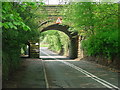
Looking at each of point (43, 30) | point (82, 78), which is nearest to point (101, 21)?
point (82, 78)

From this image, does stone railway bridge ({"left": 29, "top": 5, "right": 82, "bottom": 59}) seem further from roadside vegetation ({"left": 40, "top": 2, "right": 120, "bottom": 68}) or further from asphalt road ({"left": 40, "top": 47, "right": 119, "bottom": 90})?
asphalt road ({"left": 40, "top": 47, "right": 119, "bottom": 90})

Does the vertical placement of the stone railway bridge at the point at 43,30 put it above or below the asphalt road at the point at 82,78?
above

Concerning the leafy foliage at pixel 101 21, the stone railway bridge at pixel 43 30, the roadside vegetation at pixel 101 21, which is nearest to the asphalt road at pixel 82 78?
the roadside vegetation at pixel 101 21

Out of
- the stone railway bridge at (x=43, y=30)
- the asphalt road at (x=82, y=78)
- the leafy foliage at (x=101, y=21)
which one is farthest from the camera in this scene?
the stone railway bridge at (x=43, y=30)

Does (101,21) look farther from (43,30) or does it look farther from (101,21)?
(43,30)

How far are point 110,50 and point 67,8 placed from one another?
8.49 m

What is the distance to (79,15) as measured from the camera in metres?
22.0

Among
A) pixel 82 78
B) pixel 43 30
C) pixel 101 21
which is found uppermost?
pixel 43 30

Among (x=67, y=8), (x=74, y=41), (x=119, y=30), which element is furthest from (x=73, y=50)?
(x=119, y=30)

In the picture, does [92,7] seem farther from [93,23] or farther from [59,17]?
[59,17]

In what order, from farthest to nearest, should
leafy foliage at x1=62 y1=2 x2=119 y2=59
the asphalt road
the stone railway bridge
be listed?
the stone railway bridge
leafy foliage at x1=62 y1=2 x2=119 y2=59
the asphalt road

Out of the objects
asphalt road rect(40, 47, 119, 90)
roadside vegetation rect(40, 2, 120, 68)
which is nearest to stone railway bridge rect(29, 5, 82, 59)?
roadside vegetation rect(40, 2, 120, 68)

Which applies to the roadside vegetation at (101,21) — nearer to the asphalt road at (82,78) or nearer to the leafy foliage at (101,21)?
the leafy foliage at (101,21)

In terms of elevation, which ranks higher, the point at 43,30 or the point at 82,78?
the point at 43,30
